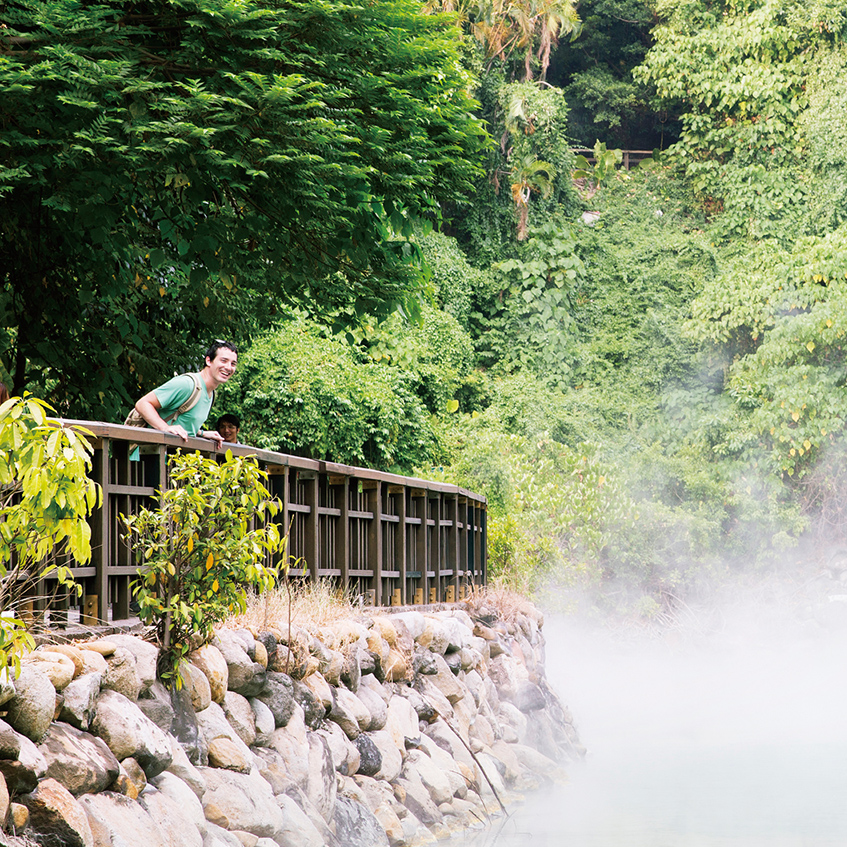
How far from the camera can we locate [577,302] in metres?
30.7

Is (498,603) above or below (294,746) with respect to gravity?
below

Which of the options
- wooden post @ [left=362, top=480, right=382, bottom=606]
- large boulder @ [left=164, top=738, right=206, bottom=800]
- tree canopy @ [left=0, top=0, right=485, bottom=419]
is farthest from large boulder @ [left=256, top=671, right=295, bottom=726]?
tree canopy @ [left=0, top=0, right=485, bottom=419]

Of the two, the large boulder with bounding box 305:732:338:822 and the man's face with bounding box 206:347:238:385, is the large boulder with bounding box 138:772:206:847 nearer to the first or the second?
the large boulder with bounding box 305:732:338:822

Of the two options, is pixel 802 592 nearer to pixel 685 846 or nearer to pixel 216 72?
pixel 685 846

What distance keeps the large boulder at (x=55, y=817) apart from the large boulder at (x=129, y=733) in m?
0.52

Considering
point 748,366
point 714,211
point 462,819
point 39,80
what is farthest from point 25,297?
point 714,211

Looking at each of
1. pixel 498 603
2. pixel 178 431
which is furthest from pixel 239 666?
pixel 498 603

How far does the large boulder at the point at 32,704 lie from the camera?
13.7 ft

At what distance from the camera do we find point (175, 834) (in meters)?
4.95

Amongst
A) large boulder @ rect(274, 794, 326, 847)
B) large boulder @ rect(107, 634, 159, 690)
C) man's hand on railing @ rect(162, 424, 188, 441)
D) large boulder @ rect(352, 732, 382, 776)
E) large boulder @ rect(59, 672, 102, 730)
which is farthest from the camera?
large boulder @ rect(352, 732, 382, 776)

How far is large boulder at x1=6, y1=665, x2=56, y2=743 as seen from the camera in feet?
13.7

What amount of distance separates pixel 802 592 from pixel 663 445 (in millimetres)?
4886

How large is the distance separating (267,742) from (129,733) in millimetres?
1739

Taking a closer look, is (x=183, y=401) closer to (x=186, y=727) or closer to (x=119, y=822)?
(x=186, y=727)
